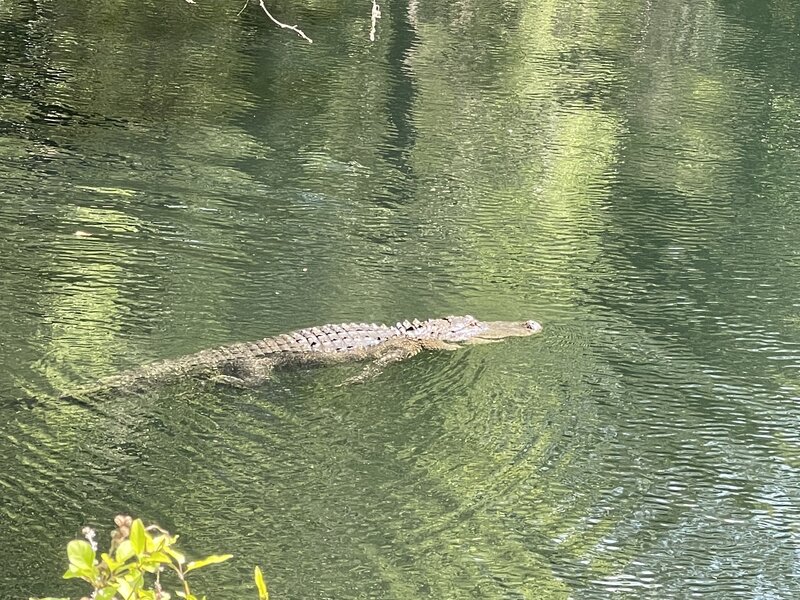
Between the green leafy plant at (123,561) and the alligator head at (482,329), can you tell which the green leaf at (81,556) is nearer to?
the green leafy plant at (123,561)

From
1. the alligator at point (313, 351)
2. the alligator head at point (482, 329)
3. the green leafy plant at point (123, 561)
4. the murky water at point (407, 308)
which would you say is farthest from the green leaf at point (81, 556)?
the alligator head at point (482, 329)

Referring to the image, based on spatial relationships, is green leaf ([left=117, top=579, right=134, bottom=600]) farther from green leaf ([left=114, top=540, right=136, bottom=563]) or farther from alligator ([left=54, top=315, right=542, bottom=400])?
alligator ([left=54, top=315, right=542, bottom=400])

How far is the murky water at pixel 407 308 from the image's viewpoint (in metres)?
5.36

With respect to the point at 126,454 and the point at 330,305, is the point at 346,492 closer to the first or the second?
the point at 126,454

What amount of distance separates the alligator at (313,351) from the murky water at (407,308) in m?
0.12

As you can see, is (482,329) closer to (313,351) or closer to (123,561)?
(313,351)

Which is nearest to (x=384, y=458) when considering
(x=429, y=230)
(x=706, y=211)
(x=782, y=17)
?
(x=429, y=230)

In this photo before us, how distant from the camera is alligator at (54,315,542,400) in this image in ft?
21.1

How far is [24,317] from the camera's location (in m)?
7.13

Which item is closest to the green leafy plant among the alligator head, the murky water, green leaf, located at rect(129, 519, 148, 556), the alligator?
green leaf, located at rect(129, 519, 148, 556)

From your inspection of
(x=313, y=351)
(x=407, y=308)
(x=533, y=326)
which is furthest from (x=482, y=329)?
(x=313, y=351)

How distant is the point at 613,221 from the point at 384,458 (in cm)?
494

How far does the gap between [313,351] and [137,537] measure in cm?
471

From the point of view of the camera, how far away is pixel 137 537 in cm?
198
